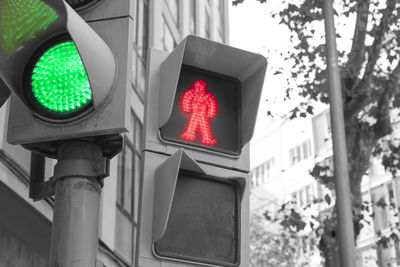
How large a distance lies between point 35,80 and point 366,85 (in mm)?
12300

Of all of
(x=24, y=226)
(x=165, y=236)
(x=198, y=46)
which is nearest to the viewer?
(x=165, y=236)

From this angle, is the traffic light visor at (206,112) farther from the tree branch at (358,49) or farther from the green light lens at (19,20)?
the tree branch at (358,49)

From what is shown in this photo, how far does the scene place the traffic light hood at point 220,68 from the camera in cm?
272

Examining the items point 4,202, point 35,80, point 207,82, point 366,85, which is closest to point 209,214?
point 207,82

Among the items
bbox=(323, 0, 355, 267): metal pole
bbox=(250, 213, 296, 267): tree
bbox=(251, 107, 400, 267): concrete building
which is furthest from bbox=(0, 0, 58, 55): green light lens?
bbox=(251, 107, 400, 267): concrete building

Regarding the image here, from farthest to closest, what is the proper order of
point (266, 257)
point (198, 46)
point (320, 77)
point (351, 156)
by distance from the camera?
point (266, 257) < point (320, 77) < point (351, 156) < point (198, 46)

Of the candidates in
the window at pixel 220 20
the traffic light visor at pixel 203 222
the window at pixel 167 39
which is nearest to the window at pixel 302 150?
the window at pixel 220 20

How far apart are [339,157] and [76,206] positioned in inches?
260

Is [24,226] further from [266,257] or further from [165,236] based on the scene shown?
[266,257]

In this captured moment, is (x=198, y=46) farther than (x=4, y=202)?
No

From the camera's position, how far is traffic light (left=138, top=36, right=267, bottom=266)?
253cm

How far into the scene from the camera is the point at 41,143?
2.22 metres

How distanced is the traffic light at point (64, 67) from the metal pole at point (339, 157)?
5.84 metres

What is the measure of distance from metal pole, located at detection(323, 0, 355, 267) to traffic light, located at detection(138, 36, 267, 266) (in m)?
5.08
